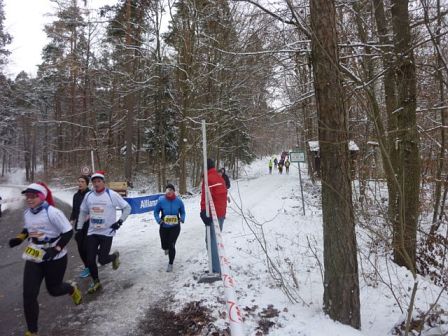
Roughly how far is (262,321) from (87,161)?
1244 inches

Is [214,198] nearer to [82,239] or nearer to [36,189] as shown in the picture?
[82,239]

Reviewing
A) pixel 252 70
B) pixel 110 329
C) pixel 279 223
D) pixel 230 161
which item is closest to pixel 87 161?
pixel 230 161

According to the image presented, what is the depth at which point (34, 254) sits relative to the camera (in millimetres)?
4441

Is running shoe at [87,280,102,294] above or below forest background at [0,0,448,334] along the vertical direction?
below

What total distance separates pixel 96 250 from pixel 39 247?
62.1 inches

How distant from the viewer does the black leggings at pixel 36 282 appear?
14.4ft

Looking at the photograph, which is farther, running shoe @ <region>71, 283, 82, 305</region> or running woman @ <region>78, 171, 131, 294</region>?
running woman @ <region>78, 171, 131, 294</region>

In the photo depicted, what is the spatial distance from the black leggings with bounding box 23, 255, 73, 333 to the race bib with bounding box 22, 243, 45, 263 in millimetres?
94

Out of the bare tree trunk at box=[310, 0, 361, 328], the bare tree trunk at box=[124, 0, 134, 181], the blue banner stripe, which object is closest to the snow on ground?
the bare tree trunk at box=[310, 0, 361, 328]

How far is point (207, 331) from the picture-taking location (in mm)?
4574

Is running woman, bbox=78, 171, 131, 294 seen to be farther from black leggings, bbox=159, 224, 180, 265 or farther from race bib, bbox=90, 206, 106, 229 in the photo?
black leggings, bbox=159, 224, 180, 265

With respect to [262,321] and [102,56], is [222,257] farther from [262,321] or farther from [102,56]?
[102,56]

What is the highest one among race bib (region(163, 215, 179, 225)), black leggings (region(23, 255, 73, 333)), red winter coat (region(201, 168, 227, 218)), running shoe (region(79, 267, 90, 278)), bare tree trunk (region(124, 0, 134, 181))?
bare tree trunk (region(124, 0, 134, 181))

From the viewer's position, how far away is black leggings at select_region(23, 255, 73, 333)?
4.39 metres
